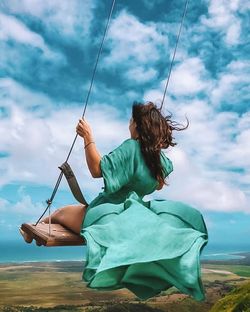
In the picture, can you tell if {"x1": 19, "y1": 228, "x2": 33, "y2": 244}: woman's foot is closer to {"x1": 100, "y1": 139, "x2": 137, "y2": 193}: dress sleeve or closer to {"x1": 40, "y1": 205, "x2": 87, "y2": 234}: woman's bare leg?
{"x1": 40, "y1": 205, "x2": 87, "y2": 234}: woman's bare leg

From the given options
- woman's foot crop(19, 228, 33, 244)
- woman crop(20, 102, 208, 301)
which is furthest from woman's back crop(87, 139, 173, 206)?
woman's foot crop(19, 228, 33, 244)

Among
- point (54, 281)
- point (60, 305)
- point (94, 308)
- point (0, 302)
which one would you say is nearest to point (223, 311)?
point (94, 308)

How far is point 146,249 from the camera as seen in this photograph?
3.74 meters

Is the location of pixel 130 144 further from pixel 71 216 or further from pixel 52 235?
pixel 52 235

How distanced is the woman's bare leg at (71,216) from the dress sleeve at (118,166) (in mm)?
386

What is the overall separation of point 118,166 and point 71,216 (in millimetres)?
617

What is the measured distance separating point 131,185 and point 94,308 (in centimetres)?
7953

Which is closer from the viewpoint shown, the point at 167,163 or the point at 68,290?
the point at 167,163

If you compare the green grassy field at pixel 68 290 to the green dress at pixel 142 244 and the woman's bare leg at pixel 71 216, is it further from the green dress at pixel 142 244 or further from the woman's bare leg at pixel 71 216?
the green dress at pixel 142 244

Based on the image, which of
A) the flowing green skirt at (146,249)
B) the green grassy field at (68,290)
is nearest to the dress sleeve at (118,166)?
the flowing green skirt at (146,249)

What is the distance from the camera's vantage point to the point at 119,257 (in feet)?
12.1

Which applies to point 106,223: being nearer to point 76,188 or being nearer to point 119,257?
point 119,257

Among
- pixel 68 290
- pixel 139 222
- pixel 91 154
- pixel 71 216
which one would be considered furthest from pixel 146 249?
pixel 68 290

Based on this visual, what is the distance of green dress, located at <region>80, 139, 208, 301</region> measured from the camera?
368 cm
